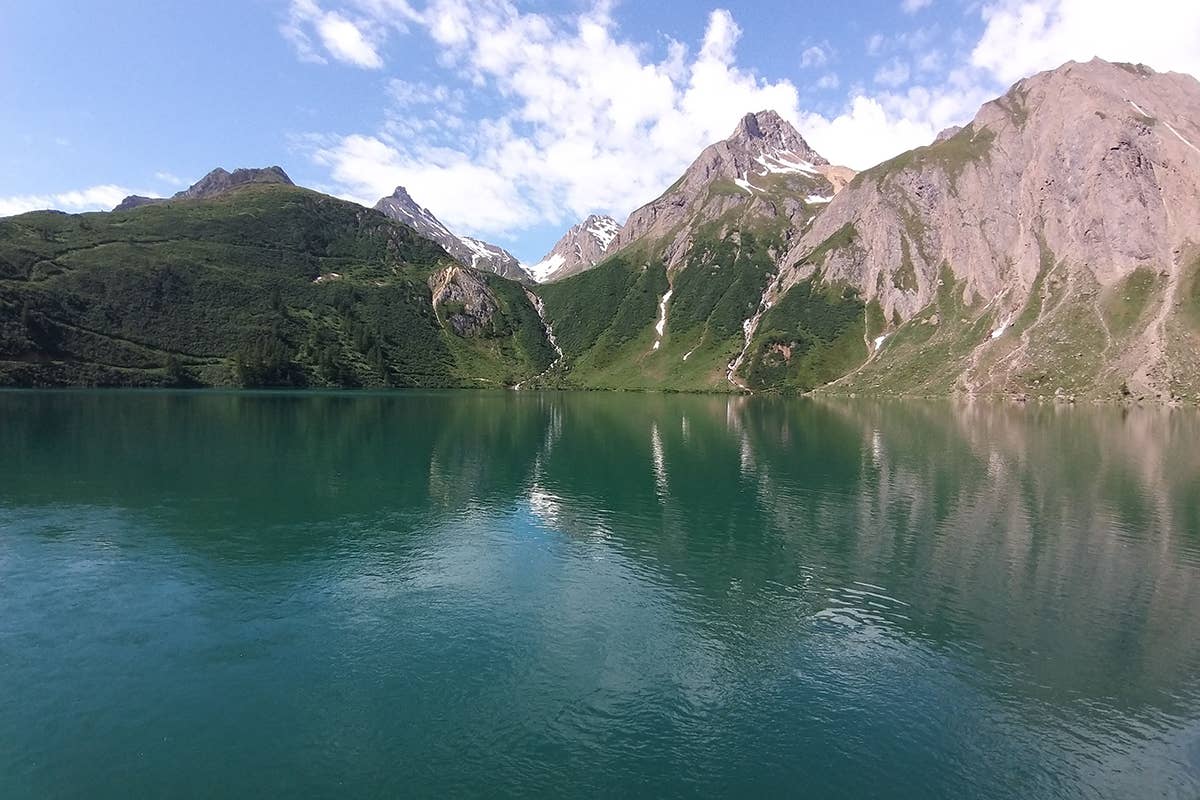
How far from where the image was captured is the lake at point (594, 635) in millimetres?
22719

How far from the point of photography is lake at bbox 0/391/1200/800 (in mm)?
22719

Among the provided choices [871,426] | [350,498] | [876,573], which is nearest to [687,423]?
[871,426]

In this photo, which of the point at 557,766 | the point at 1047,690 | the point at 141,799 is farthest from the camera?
the point at 1047,690


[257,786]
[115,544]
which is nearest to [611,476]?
[115,544]

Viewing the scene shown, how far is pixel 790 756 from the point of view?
23.5 meters

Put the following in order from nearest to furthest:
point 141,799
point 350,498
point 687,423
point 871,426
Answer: point 141,799 → point 350,498 → point 871,426 → point 687,423

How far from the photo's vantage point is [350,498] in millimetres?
63531

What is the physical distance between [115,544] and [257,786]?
3389 cm

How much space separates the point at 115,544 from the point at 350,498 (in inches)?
790

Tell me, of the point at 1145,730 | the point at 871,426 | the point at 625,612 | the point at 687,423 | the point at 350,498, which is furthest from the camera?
the point at 687,423

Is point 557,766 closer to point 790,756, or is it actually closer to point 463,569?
point 790,756

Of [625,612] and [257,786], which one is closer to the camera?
[257,786]

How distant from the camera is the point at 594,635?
3322 centimetres

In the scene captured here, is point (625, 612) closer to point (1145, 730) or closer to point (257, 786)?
point (257, 786)
